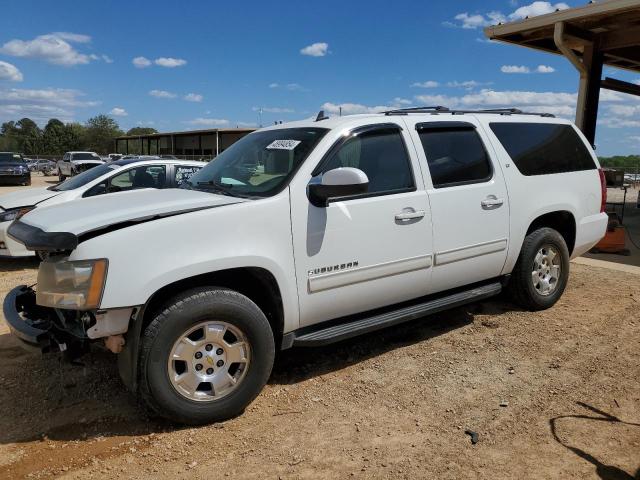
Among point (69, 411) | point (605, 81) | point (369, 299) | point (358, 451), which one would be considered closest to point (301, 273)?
point (369, 299)

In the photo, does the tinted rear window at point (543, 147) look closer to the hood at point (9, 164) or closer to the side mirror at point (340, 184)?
the side mirror at point (340, 184)

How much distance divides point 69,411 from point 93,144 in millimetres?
95959

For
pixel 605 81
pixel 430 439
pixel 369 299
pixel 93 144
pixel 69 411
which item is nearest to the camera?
pixel 430 439

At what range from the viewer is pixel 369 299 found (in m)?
3.91

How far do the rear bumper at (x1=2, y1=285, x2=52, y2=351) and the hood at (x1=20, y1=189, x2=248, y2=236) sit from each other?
0.57m

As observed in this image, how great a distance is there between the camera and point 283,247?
343 centimetres

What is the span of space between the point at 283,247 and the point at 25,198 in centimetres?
591

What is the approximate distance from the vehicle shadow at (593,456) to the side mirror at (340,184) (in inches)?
73.9

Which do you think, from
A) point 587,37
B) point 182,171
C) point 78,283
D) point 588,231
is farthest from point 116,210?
point 587,37

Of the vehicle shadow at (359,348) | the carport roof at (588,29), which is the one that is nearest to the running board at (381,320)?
the vehicle shadow at (359,348)

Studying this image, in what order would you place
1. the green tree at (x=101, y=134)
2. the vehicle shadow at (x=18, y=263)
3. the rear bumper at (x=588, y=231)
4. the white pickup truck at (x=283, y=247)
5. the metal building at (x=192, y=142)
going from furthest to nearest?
the green tree at (x=101, y=134) < the metal building at (x=192, y=142) < the vehicle shadow at (x=18, y=263) < the rear bumper at (x=588, y=231) < the white pickup truck at (x=283, y=247)

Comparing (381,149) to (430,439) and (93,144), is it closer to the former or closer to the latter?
(430,439)

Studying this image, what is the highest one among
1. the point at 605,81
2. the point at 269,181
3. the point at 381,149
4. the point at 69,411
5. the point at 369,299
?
the point at 605,81

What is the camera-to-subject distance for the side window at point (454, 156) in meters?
4.28
